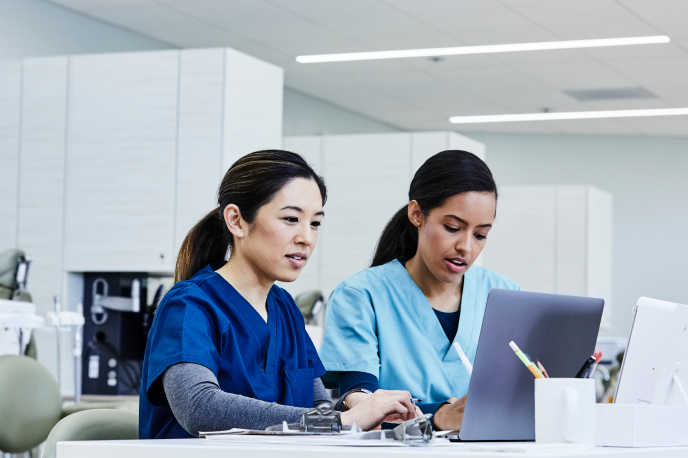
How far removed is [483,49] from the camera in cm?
666

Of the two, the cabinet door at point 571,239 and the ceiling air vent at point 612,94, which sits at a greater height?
the ceiling air vent at point 612,94

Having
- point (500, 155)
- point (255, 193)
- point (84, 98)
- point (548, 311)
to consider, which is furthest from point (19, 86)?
point (500, 155)

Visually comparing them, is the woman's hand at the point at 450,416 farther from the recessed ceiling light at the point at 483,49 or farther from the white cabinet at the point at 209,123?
the recessed ceiling light at the point at 483,49

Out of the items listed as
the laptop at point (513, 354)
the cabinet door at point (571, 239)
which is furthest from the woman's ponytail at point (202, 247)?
the cabinet door at point (571, 239)

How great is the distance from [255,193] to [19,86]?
389 cm

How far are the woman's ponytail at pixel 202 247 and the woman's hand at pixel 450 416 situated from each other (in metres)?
0.52

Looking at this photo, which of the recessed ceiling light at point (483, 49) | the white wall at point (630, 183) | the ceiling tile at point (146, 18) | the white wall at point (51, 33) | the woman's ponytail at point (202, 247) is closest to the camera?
the woman's ponytail at point (202, 247)

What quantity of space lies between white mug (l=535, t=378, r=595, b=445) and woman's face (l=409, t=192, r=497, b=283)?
646 millimetres

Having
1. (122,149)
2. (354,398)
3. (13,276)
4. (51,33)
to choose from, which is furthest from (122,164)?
(354,398)

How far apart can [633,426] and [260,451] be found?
53cm

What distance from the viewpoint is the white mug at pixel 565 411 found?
3.85 ft

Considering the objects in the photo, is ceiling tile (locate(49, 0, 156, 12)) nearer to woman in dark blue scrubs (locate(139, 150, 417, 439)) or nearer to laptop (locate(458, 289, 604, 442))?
woman in dark blue scrubs (locate(139, 150, 417, 439))

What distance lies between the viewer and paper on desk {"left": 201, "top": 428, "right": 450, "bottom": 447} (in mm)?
1069

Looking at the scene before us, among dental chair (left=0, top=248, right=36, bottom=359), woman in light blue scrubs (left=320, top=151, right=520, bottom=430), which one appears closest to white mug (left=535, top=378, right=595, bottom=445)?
woman in light blue scrubs (left=320, top=151, right=520, bottom=430)
